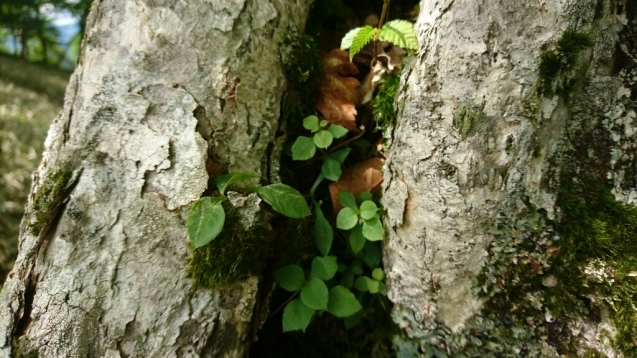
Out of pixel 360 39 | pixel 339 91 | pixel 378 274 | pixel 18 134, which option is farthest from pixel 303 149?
pixel 18 134

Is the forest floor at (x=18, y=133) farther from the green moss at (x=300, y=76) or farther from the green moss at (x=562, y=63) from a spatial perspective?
the green moss at (x=562, y=63)

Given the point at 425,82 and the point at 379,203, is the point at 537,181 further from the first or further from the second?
the point at 379,203

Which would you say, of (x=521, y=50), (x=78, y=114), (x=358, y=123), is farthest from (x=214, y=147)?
(x=521, y=50)

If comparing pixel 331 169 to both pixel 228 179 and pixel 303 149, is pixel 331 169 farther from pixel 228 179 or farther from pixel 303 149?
pixel 228 179

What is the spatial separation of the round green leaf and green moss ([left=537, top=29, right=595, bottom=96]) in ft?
2.68

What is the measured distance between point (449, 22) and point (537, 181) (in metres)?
0.59

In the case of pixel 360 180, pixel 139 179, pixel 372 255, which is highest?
pixel 139 179

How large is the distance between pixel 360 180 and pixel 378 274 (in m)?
0.41

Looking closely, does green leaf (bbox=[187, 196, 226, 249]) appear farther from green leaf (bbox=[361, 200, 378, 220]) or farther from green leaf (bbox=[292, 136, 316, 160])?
green leaf (bbox=[361, 200, 378, 220])

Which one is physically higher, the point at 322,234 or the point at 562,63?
the point at 562,63

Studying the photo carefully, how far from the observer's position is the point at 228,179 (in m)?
1.35

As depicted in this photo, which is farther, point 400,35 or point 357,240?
point 357,240

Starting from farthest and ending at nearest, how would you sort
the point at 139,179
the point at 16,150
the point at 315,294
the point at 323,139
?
the point at 16,150 → the point at 323,139 → the point at 315,294 → the point at 139,179

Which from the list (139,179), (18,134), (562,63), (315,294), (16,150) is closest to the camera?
(562,63)
